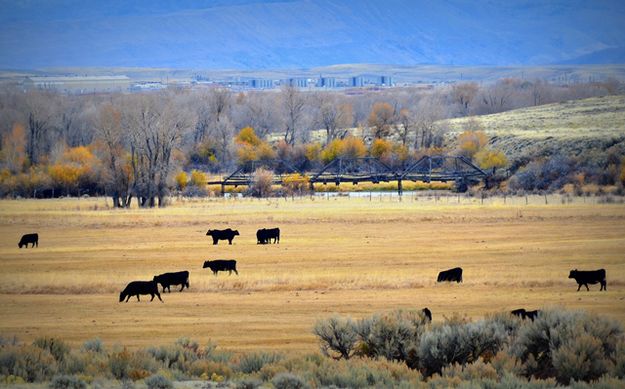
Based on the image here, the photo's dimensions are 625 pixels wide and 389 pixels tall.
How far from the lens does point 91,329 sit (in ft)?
85.1

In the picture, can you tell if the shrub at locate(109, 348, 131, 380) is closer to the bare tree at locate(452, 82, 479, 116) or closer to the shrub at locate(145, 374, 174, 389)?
the shrub at locate(145, 374, 174, 389)

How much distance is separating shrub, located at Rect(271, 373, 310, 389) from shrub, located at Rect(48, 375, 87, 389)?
3.09 metres

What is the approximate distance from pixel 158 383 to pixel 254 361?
93.4 inches

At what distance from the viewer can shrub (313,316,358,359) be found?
69.9 ft

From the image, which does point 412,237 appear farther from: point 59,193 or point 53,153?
point 53,153

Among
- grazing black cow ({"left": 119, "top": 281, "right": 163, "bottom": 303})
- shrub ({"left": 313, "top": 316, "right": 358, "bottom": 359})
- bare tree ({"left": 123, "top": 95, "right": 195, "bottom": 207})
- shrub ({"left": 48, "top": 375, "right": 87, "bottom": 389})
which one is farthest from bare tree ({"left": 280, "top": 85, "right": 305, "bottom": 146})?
shrub ({"left": 48, "top": 375, "right": 87, "bottom": 389})

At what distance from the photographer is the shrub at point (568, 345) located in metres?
18.5

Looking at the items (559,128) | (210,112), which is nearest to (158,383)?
(559,128)

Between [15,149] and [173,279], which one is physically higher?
[15,149]

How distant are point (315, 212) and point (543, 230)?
48.8 feet

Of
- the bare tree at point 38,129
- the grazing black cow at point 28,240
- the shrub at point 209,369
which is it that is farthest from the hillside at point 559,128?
the shrub at point 209,369

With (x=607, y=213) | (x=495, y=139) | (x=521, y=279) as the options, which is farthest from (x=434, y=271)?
(x=495, y=139)

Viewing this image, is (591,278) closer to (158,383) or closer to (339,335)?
(339,335)

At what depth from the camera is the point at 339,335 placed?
69.9 ft
